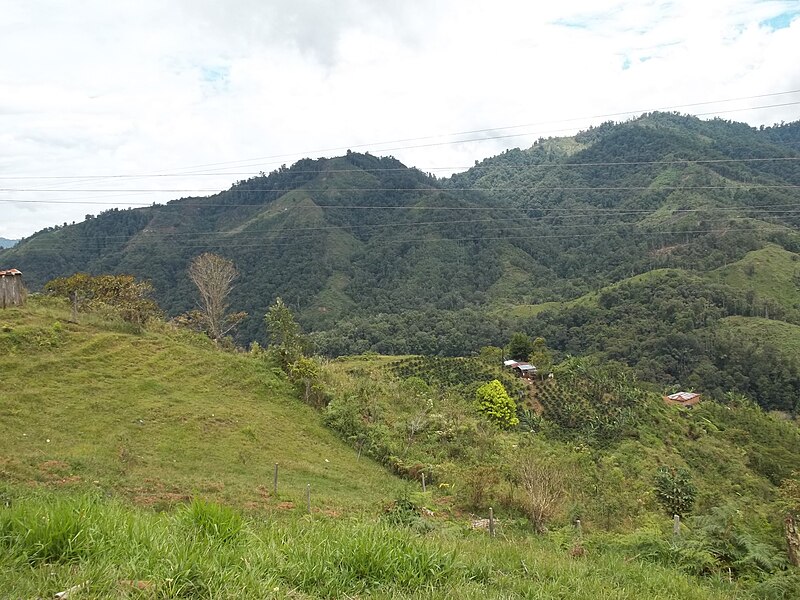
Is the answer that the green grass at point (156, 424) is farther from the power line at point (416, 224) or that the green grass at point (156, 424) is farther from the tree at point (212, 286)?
the power line at point (416, 224)

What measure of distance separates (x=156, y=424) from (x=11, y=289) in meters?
13.3

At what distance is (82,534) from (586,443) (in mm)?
33493

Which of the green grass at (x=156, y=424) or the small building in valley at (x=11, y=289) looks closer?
the green grass at (x=156, y=424)

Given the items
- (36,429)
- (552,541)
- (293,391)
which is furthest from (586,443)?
(36,429)

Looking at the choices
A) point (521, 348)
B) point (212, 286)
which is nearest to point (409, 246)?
point (521, 348)

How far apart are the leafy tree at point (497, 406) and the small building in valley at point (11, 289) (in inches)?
1023

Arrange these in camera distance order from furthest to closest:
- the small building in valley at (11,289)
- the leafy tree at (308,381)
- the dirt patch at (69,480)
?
the small building in valley at (11,289) → the leafy tree at (308,381) → the dirt patch at (69,480)

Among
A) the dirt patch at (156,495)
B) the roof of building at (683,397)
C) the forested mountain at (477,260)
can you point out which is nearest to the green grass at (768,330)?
the forested mountain at (477,260)

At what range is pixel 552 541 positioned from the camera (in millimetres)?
8648

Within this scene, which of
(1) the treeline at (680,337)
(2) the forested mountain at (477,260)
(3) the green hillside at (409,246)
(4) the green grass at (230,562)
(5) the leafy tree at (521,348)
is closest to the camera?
(4) the green grass at (230,562)

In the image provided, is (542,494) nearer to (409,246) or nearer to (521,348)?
(521,348)

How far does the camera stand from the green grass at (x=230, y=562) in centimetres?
335

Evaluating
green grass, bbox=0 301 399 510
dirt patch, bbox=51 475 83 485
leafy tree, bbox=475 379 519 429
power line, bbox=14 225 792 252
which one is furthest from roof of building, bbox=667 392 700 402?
power line, bbox=14 225 792 252

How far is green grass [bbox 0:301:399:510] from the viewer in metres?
13.2
